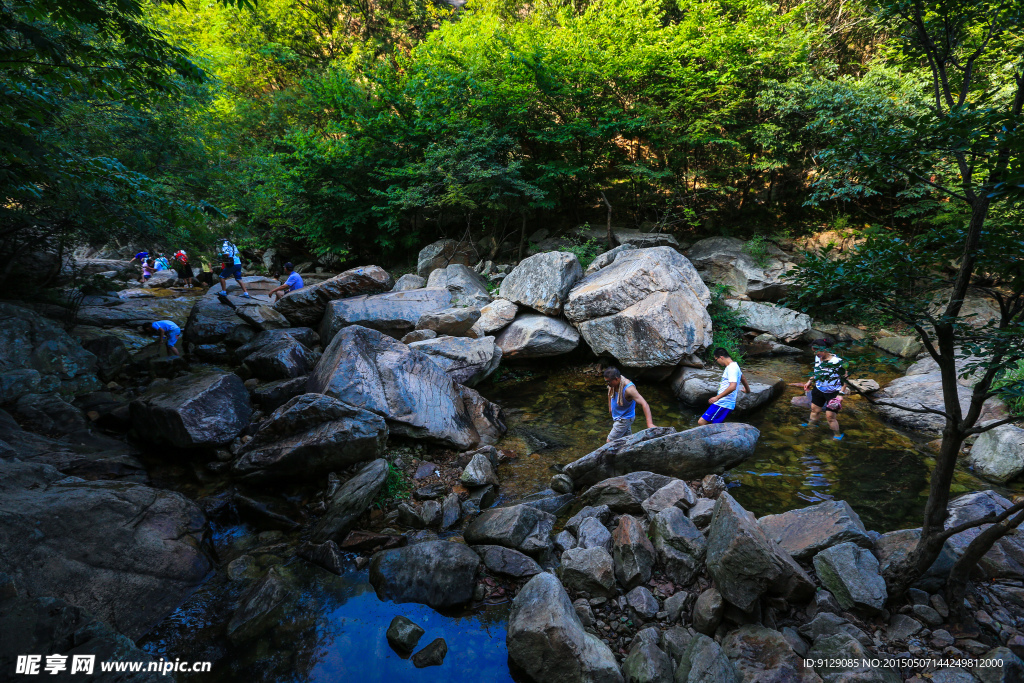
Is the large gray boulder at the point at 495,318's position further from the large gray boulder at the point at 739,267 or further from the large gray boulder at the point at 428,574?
the large gray boulder at the point at 739,267

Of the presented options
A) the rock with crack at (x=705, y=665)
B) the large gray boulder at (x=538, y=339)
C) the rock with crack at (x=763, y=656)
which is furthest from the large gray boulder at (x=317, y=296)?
the rock with crack at (x=763, y=656)

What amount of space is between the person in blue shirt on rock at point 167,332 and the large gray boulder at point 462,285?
21.6 ft

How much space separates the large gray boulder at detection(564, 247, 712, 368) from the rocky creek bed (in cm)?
7

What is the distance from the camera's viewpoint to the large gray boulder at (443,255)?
16.9 m

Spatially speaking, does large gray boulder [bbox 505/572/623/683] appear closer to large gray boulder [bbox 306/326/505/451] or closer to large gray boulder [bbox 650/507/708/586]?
large gray boulder [bbox 650/507/708/586]

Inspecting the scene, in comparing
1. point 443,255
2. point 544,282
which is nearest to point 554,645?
point 544,282

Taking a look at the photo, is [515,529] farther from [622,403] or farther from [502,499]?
[622,403]

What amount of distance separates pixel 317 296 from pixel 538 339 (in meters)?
Result: 6.27

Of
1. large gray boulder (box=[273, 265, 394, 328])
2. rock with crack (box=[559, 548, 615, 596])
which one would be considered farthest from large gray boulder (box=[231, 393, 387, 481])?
large gray boulder (box=[273, 265, 394, 328])

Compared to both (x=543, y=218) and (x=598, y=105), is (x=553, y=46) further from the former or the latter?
(x=543, y=218)

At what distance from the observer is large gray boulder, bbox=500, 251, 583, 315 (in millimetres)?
11969

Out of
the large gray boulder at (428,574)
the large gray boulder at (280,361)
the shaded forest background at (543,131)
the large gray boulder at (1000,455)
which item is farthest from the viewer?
the shaded forest background at (543,131)

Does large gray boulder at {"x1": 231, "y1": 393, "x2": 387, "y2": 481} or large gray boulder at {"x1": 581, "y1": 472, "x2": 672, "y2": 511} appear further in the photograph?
large gray boulder at {"x1": 231, "y1": 393, "x2": 387, "y2": 481}

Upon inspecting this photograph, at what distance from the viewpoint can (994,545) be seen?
171 inches
